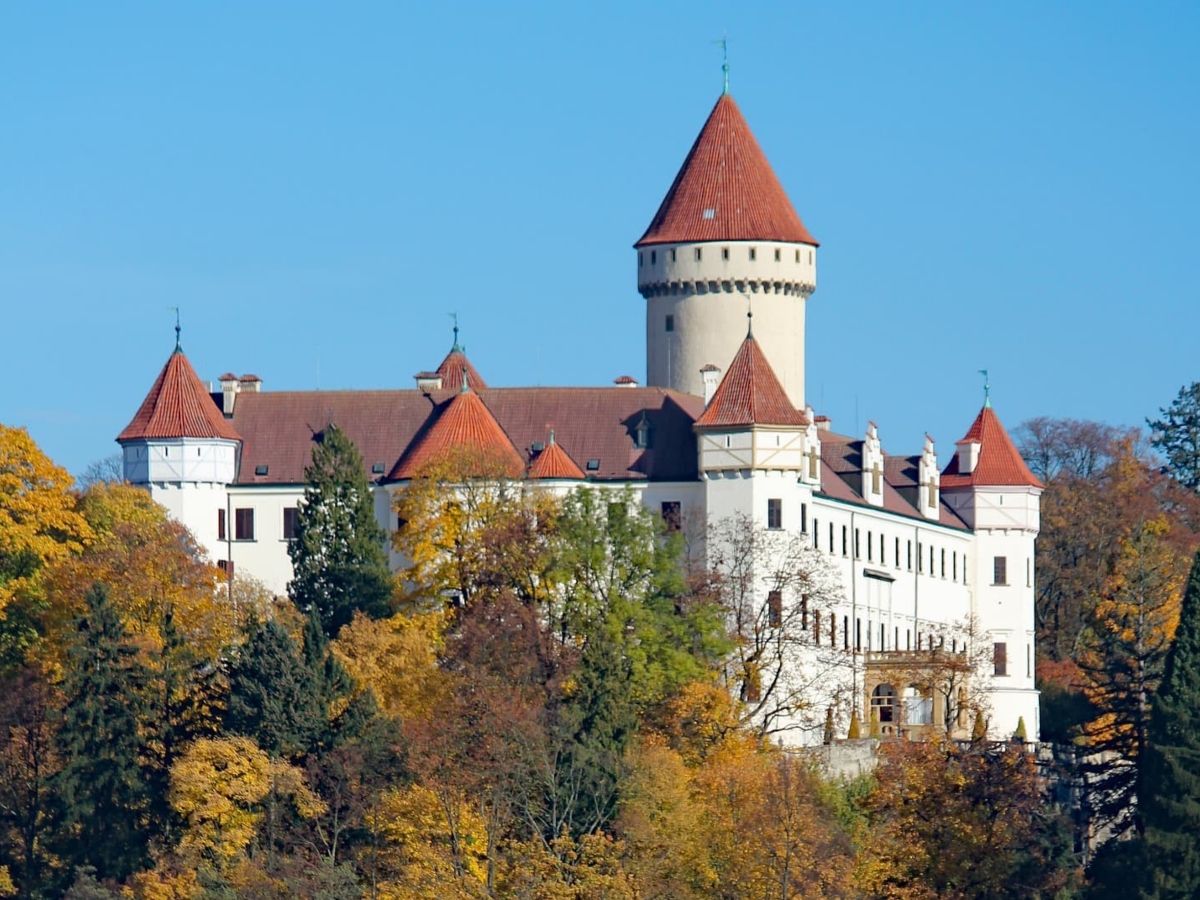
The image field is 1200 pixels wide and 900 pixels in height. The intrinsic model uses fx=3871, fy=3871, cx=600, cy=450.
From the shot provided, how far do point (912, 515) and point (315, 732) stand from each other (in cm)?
3105

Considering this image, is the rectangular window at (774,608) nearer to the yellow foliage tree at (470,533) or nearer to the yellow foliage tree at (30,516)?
the yellow foliage tree at (470,533)

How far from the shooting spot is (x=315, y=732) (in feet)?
270

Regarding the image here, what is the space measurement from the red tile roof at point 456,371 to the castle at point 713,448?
0.24 ft

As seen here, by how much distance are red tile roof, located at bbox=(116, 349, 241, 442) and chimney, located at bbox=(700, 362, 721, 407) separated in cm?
1256

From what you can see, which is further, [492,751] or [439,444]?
[439,444]

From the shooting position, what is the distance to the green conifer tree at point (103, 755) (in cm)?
8231

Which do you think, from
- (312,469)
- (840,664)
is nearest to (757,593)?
(840,664)

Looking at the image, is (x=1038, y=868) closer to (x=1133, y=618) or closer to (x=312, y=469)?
(x=1133, y=618)

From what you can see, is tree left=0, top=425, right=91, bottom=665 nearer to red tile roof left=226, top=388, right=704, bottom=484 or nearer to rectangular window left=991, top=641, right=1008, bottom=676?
Result: red tile roof left=226, top=388, right=704, bottom=484

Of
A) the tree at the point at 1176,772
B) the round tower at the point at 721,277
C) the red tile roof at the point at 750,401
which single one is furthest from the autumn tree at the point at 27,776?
the round tower at the point at 721,277

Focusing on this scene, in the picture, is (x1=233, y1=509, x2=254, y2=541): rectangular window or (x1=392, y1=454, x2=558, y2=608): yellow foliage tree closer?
(x1=392, y1=454, x2=558, y2=608): yellow foliage tree

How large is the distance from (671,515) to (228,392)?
13.8m

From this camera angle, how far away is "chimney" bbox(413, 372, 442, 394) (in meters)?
106

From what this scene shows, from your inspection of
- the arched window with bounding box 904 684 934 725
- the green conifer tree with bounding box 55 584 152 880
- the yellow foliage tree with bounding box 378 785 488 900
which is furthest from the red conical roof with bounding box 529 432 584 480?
the yellow foliage tree with bounding box 378 785 488 900
